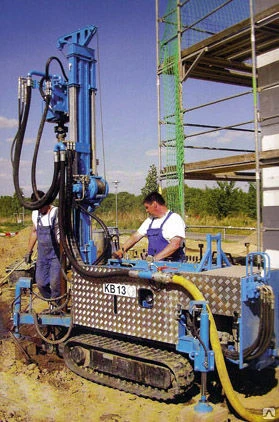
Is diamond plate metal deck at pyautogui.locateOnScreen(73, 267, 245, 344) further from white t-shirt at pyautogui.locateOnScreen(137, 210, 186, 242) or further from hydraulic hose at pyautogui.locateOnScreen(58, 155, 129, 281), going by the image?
white t-shirt at pyautogui.locateOnScreen(137, 210, 186, 242)

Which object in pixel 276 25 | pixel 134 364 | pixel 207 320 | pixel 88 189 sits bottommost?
pixel 134 364

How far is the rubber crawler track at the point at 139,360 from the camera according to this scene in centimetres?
449

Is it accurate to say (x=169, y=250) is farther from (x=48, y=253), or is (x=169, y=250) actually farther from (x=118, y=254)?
(x=48, y=253)

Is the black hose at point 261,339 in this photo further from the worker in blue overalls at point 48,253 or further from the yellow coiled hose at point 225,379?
the worker in blue overalls at point 48,253

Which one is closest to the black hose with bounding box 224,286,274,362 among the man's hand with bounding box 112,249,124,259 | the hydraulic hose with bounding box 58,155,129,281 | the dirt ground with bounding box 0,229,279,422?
the dirt ground with bounding box 0,229,279,422

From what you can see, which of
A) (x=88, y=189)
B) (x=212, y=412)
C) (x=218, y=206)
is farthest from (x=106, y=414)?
A: (x=218, y=206)

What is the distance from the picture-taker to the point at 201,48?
7.91m

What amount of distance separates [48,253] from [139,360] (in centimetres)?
225

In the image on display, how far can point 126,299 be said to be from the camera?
5094mm

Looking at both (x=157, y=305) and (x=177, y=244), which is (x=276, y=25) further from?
(x=157, y=305)

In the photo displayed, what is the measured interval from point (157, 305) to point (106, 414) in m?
1.11

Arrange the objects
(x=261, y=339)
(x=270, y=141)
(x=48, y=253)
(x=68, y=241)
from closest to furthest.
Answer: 1. (x=261, y=339)
2. (x=68, y=241)
3. (x=48, y=253)
4. (x=270, y=141)

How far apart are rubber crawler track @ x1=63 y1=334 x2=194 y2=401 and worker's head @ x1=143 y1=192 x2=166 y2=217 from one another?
5.31 ft

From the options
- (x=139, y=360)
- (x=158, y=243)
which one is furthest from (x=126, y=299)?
(x=158, y=243)
